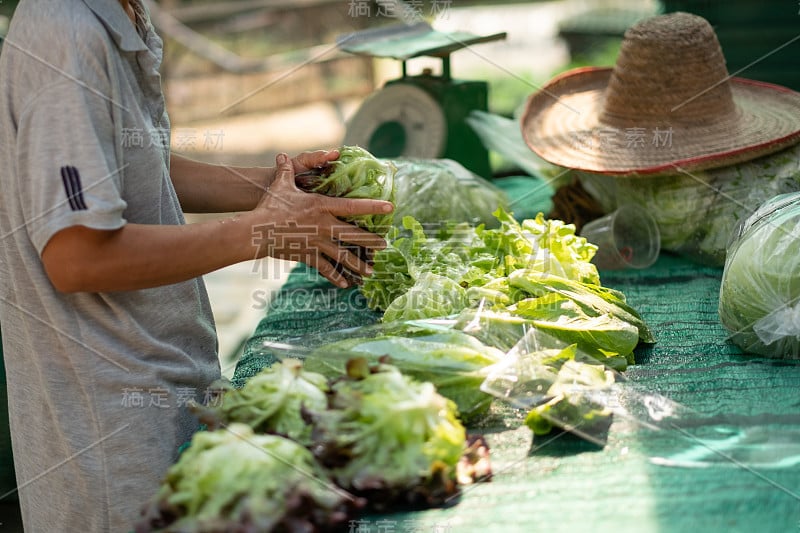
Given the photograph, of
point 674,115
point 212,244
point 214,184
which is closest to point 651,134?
point 674,115

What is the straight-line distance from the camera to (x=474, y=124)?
13.8ft

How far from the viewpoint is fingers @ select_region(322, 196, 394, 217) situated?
81.7 inches

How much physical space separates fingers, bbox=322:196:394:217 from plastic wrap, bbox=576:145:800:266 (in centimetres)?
166

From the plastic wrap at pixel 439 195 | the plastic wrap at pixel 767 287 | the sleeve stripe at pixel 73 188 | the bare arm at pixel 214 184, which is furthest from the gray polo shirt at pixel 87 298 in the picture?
the plastic wrap at pixel 767 287

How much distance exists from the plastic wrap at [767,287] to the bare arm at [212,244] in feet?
3.69

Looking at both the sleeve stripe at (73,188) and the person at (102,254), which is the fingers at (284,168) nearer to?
the person at (102,254)

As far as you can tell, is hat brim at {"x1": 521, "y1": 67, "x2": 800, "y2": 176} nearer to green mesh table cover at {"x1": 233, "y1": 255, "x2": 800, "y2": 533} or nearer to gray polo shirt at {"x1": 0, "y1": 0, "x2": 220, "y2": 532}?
green mesh table cover at {"x1": 233, "y1": 255, "x2": 800, "y2": 533}

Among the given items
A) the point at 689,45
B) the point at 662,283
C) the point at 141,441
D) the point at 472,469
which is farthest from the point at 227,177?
the point at 689,45

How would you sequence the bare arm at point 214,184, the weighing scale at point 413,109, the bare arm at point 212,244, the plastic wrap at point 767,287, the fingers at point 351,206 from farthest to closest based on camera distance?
the weighing scale at point 413,109 < the bare arm at point 214,184 < the plastic wrap at point 767,287 < the fingers at point 351,206 < the bare arm at point 212,244

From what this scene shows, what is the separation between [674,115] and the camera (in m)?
3.39

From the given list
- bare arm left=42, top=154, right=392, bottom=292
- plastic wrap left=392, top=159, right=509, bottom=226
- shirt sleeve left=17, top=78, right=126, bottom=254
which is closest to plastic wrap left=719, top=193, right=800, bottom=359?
bare arm left=42, top=154, right=392, bottom=292

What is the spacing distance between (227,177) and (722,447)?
1.62 metres

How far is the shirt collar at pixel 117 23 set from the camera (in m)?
1.77

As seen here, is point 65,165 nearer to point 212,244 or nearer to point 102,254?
point 102,254
